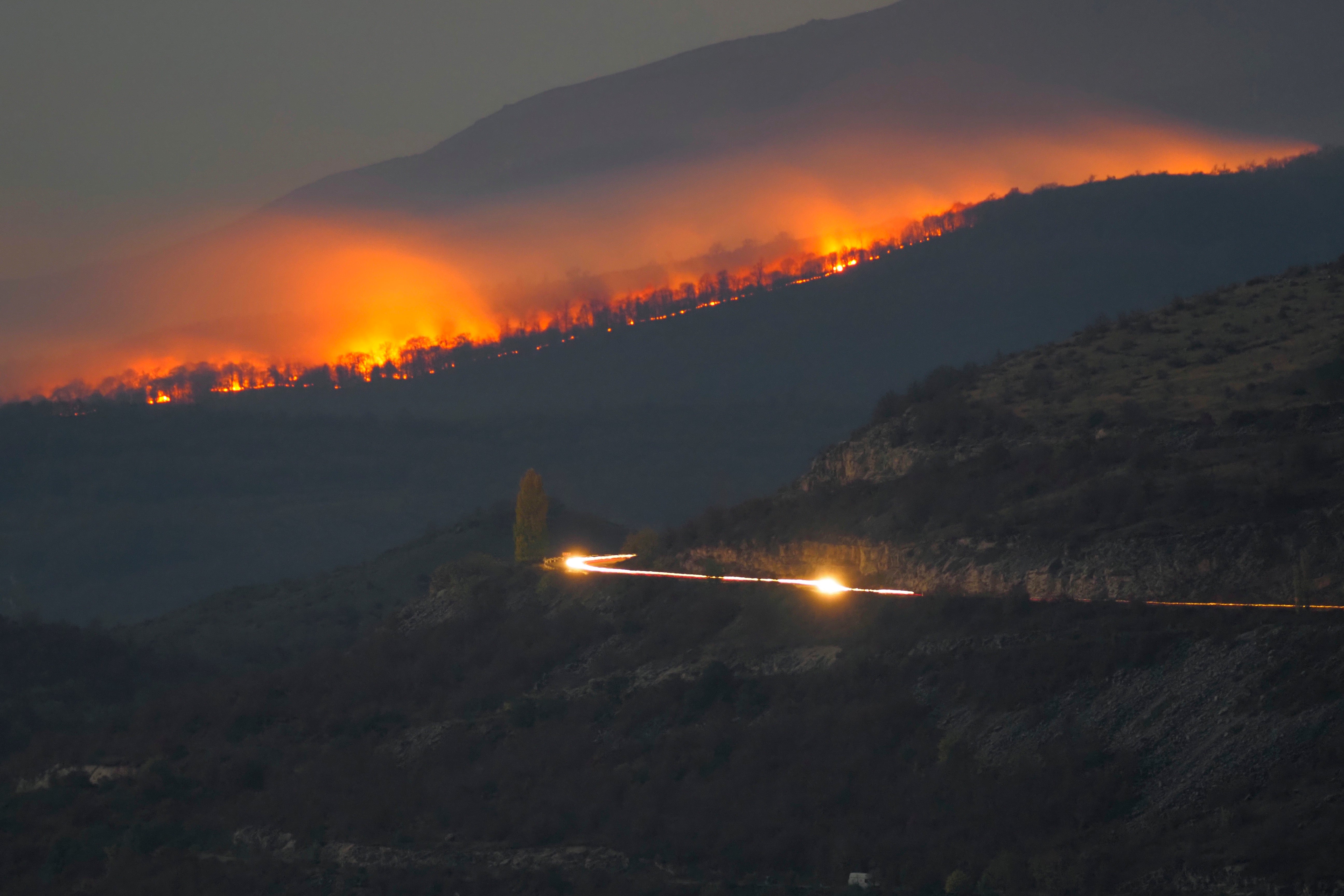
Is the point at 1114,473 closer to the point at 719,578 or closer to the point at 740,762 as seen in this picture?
the point at 719,578

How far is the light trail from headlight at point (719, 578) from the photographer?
210 ft


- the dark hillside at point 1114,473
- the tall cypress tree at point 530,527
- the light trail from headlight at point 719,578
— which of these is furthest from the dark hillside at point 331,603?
the dark hillside at point 1114,473

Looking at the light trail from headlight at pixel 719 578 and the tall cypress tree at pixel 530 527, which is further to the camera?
the tall cypress tree at pixel 530 527

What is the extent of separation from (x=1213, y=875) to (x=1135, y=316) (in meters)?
60.0

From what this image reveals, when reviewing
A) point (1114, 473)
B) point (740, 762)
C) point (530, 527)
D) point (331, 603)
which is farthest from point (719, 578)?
point (331, 603)

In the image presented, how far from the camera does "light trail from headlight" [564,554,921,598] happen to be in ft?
210

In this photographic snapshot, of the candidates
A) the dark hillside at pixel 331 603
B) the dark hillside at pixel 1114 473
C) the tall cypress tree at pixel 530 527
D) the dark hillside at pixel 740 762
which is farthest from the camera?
the dark hillside at pixel 331 603

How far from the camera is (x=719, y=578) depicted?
74.6m

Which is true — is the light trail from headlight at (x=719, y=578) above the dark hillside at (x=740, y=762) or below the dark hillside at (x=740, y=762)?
above

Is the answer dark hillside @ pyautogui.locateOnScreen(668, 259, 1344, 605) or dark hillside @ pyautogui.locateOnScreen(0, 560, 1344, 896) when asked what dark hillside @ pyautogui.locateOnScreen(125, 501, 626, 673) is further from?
dark hillside @ pyautogui.locateOnScreen(668, 259, 1344, 605)

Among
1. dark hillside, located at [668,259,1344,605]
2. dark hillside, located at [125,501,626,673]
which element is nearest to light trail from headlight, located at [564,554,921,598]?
dark hillside, located at [668,259,1344,605]

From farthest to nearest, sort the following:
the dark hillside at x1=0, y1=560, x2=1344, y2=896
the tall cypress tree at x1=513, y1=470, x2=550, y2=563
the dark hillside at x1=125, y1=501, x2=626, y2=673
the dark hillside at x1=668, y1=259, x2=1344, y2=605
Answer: the dark hillside at x1=125, y1=501, x2=626, y2=673
the tall cypress tree at x1=513, y1=470, x2=550, y2=563
the dark hillside at x1=668, y1=259, x2=1344, y2=605
the dark hillside at x1=0, y1=560, x2=1344, y2=896

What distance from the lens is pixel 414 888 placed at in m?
52.3

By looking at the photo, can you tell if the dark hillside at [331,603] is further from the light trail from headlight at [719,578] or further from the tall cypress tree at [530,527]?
the light trail from headlight at [719,578]
